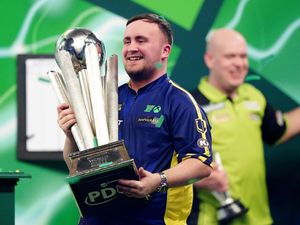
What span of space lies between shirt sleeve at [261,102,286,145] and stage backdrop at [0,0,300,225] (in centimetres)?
11

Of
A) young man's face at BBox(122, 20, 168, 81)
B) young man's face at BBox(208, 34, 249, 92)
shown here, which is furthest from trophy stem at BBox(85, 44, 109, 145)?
young man's face at BBox(208, 34, 249, 92)

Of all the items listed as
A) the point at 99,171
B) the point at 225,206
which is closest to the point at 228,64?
the point at 225,206

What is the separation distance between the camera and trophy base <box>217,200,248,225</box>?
207 inches

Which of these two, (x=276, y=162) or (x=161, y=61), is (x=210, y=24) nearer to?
(x=276, y=162)

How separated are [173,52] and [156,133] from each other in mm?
2340

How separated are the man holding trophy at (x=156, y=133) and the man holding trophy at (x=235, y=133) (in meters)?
1.78

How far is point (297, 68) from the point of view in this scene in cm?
Answer: 573

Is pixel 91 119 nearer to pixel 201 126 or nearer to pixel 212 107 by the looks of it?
pixel 201 126

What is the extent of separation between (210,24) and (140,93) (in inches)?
88.9

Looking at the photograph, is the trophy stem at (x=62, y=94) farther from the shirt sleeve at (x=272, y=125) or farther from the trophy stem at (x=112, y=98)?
the shirt sleeve at (x=272, y=125)

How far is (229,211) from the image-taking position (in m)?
5.27

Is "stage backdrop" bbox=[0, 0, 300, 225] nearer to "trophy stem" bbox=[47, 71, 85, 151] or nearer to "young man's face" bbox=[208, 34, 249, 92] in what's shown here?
"young man's face" bbox=[208, 34, 249, 92]

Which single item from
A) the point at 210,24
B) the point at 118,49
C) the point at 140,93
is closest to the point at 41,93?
the point at 118,49

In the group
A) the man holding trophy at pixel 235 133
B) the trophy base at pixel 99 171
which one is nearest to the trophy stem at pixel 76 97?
the trophy base at pixel 99 171
